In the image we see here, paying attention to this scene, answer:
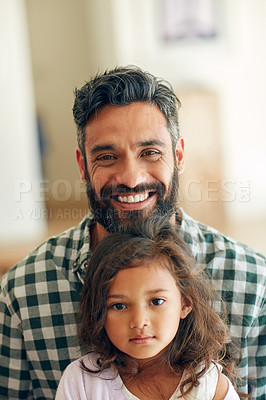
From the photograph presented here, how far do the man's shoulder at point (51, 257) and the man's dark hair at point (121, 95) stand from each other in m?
0.26

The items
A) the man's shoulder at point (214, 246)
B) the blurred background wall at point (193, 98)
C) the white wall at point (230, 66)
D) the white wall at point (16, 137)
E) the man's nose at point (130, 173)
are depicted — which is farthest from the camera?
the white wall at point (230, 66)

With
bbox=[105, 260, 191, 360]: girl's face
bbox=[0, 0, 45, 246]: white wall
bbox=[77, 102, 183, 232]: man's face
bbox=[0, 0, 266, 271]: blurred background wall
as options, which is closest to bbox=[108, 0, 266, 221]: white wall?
bbox=[0, 0, 266, 271]: blurred background wall

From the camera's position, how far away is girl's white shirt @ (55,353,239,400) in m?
1.16

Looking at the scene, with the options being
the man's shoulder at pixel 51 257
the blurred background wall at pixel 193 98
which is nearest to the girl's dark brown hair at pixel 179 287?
the man's shoulder at pixel 51 257

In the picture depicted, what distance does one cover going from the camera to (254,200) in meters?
5.32

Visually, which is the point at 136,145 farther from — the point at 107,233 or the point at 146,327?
the point at 146,327

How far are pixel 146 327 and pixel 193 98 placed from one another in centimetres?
393

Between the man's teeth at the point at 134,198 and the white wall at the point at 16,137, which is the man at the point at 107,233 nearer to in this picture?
the man's teeth at the point at 134,198

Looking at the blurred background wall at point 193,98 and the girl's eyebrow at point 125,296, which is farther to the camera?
the blurred background wall at point 193,98

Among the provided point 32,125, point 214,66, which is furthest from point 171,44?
point 32,125

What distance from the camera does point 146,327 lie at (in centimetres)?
110

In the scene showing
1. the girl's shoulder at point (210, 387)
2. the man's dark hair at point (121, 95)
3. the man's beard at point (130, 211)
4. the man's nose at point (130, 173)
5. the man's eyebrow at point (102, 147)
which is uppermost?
the man's dark hair at point (121, 95)

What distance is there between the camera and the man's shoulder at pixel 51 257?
5.07 ft

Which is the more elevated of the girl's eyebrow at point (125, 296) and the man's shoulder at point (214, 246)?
the girl's eyebrow at point (125, 296)
